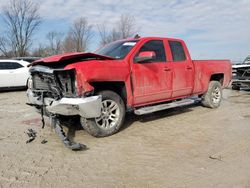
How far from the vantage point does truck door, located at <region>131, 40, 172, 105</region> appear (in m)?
5.76

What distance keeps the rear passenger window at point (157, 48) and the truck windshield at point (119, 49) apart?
11.5 inches

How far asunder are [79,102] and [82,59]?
89cm

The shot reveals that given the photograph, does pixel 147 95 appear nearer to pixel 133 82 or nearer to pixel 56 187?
pixel 133 82

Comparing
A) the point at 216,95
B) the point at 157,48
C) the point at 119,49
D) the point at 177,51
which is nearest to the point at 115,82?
the point at 119,49

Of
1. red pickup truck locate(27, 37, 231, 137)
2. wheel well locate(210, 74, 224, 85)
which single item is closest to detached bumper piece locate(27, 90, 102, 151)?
red pickup truck locate(27, 37, 231, 137)

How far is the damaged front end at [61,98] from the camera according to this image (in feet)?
15.4

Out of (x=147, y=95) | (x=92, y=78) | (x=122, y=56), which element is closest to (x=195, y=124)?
(x=147, y=95)

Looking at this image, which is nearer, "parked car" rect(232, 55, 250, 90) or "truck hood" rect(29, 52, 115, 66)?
"truck hood" rect(29, 52, 115, 66)

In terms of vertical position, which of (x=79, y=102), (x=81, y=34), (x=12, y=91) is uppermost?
(x=81, y=34)

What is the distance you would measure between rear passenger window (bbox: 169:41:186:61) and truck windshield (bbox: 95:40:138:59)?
1133mm

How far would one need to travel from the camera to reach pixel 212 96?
8.27m

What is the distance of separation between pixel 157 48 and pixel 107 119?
2.21 metres

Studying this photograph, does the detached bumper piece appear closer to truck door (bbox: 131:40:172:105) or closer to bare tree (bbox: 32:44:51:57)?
truck door (bbox: 131:40:172:105)

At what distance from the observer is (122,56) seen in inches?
230
